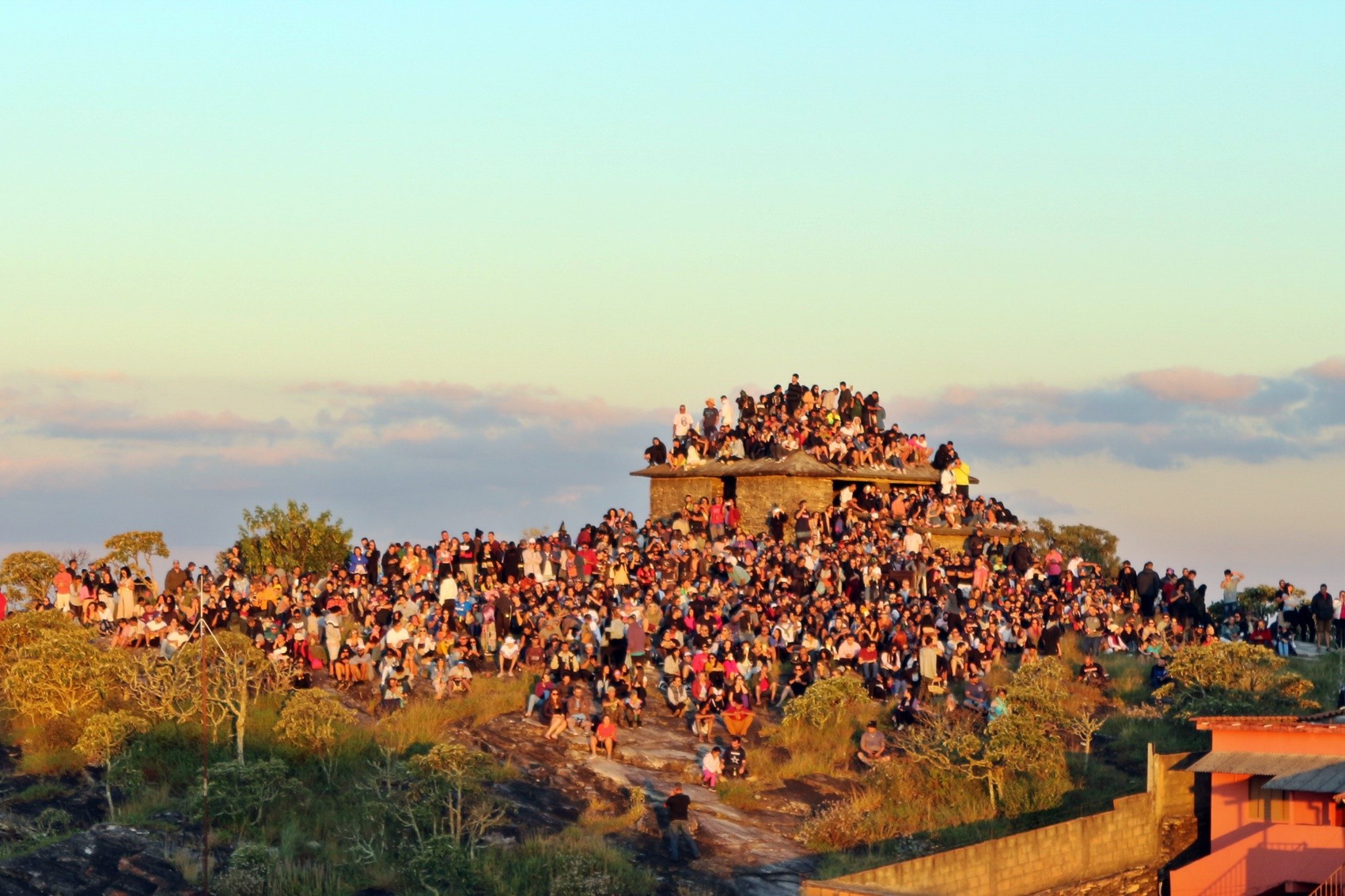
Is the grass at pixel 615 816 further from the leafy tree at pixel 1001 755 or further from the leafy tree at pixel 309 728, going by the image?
the leafy tree at pixel 1001 755

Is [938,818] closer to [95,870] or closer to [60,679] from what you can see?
[95,870]

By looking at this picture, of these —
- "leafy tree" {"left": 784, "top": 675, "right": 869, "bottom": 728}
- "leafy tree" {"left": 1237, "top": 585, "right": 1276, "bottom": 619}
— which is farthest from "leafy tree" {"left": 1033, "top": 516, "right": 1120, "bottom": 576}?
"leafy tree" {"left": 784, "top": 675, "right": 869, "bottom": 728}

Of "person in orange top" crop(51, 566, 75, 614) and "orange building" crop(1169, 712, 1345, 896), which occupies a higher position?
"person in orange top" crop(51, 566, 75, 614)

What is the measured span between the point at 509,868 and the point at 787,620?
10.7 metres

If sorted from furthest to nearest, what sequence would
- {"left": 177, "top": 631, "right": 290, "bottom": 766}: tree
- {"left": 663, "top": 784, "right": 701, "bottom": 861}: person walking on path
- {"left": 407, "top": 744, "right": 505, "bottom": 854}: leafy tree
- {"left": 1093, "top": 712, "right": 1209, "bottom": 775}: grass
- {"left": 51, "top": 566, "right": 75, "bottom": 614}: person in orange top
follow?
{"left": 51, "top": 566, "right": 75, "bottom": 614}: person in orange top → {"left": 1093, "top": 712, "right": 1209, "bottom": 775}: grass → {"left": 177, "top": 631, "right": 290, "bottom": 766}: tree → {"left": 663, "top": 784, "right": 701, "bottom": 861}: person walking on path → {"left": 407, "top": 744, "right": 505, "bottom": 854}: leafy tree

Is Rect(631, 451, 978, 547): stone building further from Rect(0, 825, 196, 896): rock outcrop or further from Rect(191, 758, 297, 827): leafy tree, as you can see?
Rect(0, 825, 196, 896): rock outcrop

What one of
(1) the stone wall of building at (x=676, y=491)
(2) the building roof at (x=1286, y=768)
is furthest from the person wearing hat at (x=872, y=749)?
(1) the stone wall of building at (x=676, y=491)

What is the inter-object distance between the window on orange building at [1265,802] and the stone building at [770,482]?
15.9 meters

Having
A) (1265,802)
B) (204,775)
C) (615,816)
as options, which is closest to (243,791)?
(204,775)

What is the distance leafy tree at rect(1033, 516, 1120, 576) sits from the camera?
71500mm

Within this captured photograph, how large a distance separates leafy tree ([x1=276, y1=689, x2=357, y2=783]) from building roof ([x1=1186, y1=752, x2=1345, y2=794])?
47.9 feet

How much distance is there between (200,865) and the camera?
2753 centimetres

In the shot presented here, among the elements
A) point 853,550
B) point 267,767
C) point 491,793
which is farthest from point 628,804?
point 853,550

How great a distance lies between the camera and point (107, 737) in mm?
30891
